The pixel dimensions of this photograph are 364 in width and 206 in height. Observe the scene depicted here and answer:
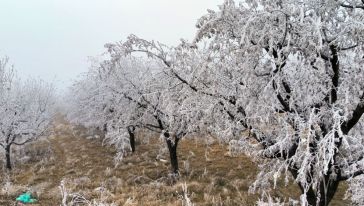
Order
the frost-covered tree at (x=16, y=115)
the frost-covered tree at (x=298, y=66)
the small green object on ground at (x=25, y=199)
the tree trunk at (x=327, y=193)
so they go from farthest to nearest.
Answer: the frost-covered tree at (x=16, y=115) < the small green object on ground at (x=25, y=199) < the tree trunk at (x=327, y=193) < the frost-covered tree at (x=298, y=66)

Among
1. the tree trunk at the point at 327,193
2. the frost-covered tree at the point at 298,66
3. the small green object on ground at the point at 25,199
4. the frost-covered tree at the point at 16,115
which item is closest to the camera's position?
the frost-covered tree at the point at 298,66

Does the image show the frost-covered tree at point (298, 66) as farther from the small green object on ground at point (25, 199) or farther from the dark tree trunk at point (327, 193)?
the small green object on ground at point (25, 199)

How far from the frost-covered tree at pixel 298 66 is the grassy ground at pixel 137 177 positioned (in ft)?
9.07

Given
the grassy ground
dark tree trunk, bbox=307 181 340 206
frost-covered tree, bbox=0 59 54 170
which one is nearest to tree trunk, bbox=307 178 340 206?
dark tree trunk, bbox=307 181 340 206

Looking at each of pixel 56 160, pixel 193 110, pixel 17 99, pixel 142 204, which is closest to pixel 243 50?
pixel 193 110

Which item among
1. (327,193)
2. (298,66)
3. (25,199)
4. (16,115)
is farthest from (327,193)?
(16,115)

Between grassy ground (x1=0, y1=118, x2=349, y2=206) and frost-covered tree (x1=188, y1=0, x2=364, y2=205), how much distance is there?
2764 millimetres

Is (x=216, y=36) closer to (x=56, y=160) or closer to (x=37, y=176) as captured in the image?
(x=37, y=176)

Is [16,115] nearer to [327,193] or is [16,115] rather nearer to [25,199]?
[25,199]

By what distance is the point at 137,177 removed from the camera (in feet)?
55.6

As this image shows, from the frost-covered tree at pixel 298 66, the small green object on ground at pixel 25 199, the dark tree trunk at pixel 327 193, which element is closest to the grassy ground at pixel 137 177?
the small green object on ground at pixel 25 199

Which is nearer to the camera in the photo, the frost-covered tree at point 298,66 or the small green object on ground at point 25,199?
the frost-covered tree at point 298,66

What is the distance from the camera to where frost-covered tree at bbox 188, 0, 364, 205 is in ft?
19.0

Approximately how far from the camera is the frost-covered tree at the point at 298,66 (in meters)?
5.79
